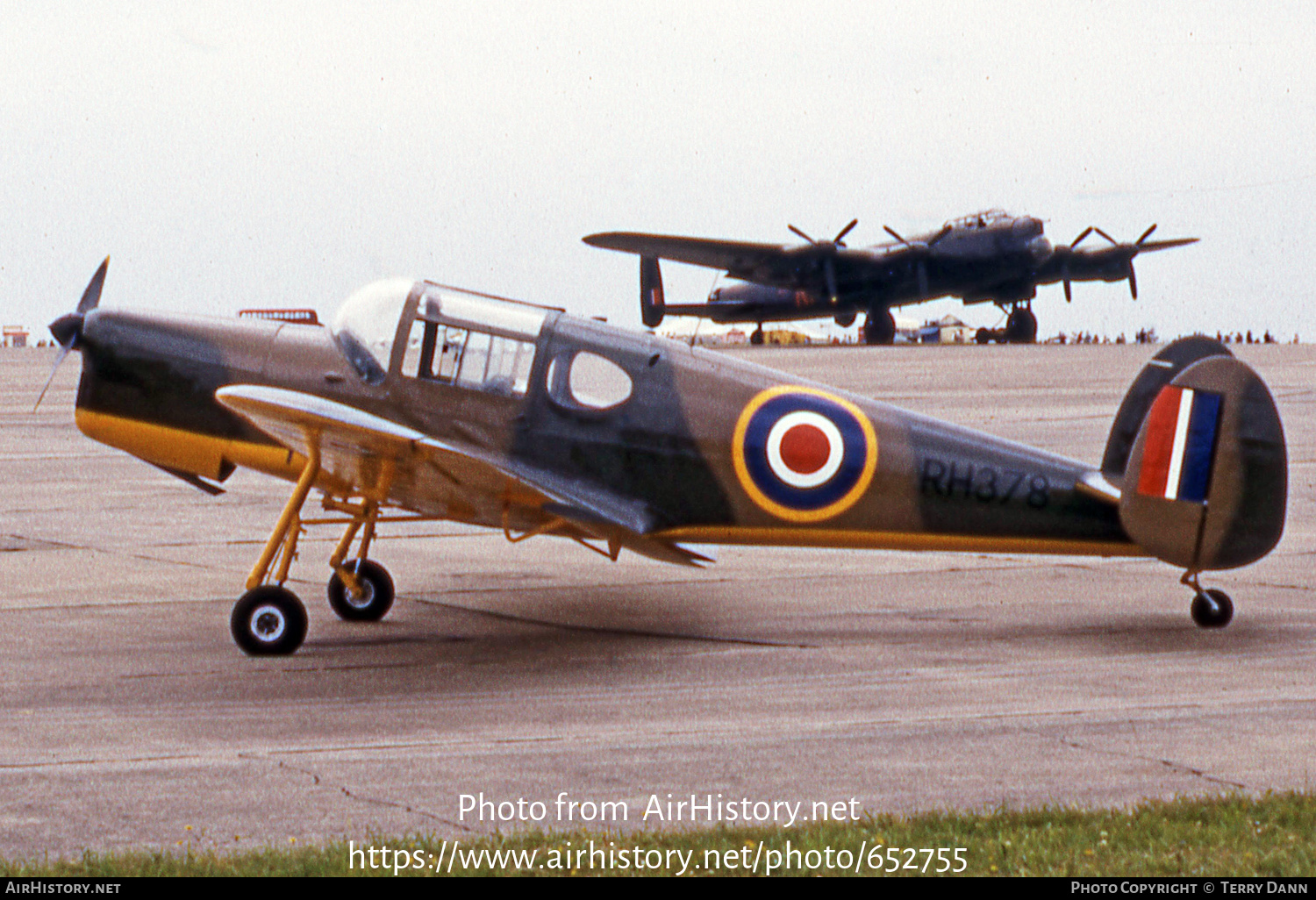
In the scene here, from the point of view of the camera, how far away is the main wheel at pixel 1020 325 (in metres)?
60.3

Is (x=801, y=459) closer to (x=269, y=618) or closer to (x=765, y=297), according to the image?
(x=269, y=618)

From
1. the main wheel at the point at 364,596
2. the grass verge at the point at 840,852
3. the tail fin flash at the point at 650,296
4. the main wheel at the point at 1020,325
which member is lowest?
the main wheel at the point at 1020,325

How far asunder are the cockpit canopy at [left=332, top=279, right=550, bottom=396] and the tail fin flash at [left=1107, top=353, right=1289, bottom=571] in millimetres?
4079

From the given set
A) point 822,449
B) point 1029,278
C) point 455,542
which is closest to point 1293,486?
point 455,542

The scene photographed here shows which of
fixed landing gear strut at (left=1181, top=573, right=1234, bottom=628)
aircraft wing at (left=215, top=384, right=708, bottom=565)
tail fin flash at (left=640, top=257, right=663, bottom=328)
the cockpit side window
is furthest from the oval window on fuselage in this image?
tail fin flash at (left=640, top=257, right=663, bottom=328)

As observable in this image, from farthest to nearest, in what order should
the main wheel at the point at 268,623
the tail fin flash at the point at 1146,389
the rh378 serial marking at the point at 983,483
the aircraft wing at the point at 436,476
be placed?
1. the tail fin flash at the point at 1146,389
2. the rh378 serial marking at the point at 983,483
3. the main wheel at the point at 268,623
4. the aircraft wing at the point at 436,476

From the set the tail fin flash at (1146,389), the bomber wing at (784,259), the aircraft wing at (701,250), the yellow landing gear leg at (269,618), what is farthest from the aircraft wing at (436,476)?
the bomber wing at (784,259)

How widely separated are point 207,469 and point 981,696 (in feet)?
17.9

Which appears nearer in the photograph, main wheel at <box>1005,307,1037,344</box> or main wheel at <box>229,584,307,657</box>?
main wheel at <box>229,584,307,657</box>

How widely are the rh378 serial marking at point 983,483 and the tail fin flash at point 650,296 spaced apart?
148 ft

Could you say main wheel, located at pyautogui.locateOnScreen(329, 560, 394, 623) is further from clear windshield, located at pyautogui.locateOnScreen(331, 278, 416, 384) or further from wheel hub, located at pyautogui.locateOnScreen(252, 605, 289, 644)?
clear windshield, located at pyautogui.locateOnScreen(331, 278, 416, 384)

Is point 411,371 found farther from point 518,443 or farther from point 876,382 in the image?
point 876,382

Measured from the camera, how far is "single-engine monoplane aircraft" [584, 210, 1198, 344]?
53719mm

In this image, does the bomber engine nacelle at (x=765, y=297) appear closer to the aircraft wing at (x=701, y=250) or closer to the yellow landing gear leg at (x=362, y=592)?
the aircraft wing at (x=701, y=250)
